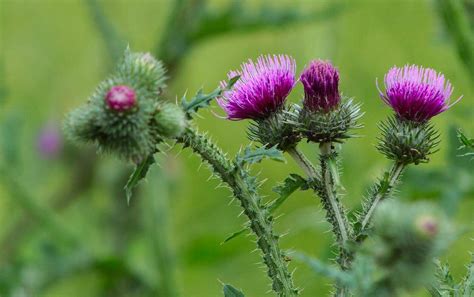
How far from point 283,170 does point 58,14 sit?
9.08 ft

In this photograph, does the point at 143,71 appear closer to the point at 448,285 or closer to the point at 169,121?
the point at 169,121

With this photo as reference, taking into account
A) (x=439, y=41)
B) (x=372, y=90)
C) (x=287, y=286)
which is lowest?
(x=287, y=286)

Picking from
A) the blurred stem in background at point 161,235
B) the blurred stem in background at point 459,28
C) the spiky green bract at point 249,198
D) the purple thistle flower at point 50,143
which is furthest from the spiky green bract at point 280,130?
the purple thistle flower at point 50,143

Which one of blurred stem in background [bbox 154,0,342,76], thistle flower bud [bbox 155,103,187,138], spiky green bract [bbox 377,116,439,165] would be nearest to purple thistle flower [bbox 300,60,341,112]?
spiky green bract [bbox 377,116,439,165]

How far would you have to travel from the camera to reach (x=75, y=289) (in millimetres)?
5012

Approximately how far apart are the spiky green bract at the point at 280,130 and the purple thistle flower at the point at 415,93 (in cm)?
18

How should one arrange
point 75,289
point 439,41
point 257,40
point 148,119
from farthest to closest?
1. point 257,40
2. point 75,289
3. point 439,41
4. point 148,119

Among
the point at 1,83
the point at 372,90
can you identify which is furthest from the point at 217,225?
the point at 1,83

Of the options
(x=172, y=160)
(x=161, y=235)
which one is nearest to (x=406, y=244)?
(x=161, y=235)

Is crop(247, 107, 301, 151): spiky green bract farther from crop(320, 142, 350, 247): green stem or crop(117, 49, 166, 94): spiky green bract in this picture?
crop(117, 49, 166, 94): spiky green bract

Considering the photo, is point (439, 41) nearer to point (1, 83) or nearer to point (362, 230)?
point (1, 83)

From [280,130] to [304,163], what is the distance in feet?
0.26

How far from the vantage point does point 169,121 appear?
1576 mm

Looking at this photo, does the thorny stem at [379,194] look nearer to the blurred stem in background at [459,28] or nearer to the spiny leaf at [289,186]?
the spiny leaf at [289,186]
